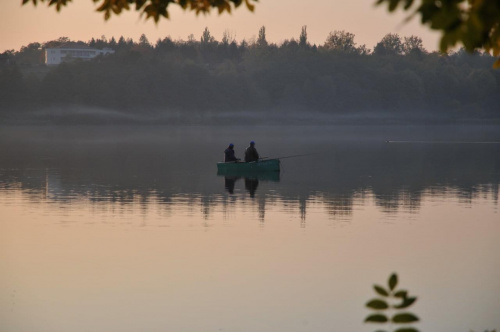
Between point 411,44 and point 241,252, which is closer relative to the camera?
point 241,252

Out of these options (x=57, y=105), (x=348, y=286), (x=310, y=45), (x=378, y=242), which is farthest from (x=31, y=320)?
(x=310, y=45)

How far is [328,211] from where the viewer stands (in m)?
23.6

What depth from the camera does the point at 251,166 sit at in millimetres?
33844

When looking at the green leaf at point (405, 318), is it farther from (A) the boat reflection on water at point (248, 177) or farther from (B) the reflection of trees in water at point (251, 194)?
(A) the boat reflection on water at point (248, 177)

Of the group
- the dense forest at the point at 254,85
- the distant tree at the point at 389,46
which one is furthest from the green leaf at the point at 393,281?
the distant tree at the point at 389,46

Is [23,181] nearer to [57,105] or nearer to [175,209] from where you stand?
[175,209]

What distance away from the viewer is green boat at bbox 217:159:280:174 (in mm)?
33688

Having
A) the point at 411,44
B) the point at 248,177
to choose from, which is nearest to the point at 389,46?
the point at 411,44

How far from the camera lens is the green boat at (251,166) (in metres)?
33.7

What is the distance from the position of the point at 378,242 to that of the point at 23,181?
1784 cm

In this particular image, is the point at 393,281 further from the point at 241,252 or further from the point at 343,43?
the point at 343,43

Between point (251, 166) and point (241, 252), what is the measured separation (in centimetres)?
1695

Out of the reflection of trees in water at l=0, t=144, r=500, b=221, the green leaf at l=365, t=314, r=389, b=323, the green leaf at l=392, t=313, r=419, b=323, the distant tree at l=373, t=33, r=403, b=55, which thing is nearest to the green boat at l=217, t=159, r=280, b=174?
the reflection of trees in water at l=0, t=144, r=500, b=221

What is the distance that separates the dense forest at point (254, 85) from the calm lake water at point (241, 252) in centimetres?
9187
